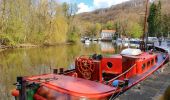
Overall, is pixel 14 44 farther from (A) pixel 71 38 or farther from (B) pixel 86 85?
(B) pixel 86 85

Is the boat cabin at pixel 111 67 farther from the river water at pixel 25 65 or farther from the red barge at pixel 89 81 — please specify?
the river water at pixel 25 65

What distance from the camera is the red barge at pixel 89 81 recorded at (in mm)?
9367

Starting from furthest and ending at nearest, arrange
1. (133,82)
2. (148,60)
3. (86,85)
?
(148,60) → (133,82) → (86,85)

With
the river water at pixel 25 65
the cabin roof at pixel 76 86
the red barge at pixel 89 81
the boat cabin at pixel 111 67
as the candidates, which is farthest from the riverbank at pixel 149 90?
the river water at pixel 25 65

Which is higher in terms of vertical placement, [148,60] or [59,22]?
[59,22]

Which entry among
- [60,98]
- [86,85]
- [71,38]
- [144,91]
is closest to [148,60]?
[144,91]

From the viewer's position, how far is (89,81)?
11.2 metres

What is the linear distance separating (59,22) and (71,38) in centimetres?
1516

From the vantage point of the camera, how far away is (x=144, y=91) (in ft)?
34.5

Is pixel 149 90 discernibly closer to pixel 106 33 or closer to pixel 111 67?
pixel 111 67

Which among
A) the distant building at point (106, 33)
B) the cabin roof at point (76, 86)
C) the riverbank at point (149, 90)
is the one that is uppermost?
the distant building at point (106, 33)

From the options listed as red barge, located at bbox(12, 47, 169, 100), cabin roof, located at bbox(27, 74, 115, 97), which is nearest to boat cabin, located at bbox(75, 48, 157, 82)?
red barge, located at bbox(12, 47, 169, 100)

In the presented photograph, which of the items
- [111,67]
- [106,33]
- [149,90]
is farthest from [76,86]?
[106,33]

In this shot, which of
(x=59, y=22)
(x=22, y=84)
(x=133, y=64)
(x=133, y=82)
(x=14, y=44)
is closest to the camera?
(x=22, y=84)
